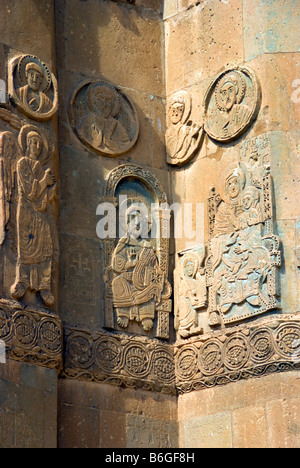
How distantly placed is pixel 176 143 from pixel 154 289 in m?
1.91

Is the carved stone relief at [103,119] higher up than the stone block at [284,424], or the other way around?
the carved stone relief at [103,119]

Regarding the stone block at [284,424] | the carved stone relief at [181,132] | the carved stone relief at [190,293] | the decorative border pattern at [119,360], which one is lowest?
→ the stone block at [284,424]

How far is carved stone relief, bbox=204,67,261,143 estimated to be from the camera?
1673cm

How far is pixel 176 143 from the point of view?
17422mm

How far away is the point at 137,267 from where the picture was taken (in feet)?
54.9

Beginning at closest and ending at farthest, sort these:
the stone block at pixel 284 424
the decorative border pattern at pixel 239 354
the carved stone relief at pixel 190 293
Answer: the stone block at pixel 284 424 < the decorative border pattern at pixel 239 354 < the carved stone relief at pixel 190 293

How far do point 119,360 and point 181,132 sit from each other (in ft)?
9.99

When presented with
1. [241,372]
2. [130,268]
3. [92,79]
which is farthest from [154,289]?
[92,79]

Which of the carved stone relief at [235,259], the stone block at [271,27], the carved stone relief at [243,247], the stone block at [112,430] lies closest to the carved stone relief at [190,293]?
the carved stone relief at [235,259]

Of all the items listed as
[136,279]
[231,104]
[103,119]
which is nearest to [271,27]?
[231,104]

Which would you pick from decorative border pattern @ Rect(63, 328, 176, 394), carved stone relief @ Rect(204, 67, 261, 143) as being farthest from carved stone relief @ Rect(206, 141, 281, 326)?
decorative border pattern @ Rect(63, 328, 176, 394)

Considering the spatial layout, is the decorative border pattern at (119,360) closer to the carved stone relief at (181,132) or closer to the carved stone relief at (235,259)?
the carved stone relief at (235,259)

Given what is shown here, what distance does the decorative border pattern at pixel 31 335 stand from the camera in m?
15.2

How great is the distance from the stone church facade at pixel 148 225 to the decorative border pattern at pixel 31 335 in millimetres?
16
